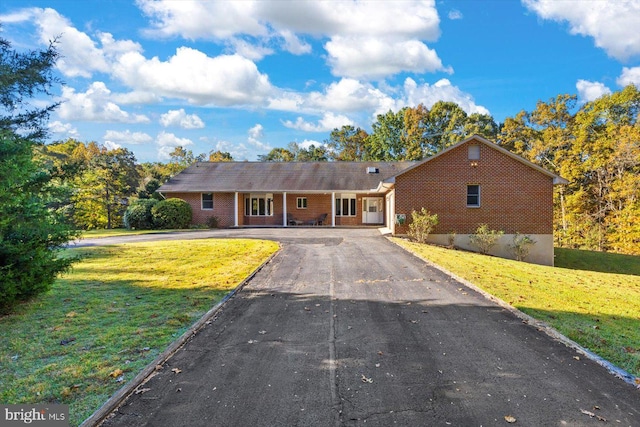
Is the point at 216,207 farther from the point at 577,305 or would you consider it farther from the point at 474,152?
the point at 577,305

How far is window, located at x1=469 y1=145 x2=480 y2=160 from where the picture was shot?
2006 centimetres

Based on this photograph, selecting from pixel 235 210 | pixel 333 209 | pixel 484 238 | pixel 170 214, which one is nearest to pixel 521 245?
pixel 484 238

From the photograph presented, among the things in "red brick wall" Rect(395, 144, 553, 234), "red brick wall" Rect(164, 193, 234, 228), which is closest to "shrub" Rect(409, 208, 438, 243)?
"red brick wall" Rect(395, 144, 553, 234)

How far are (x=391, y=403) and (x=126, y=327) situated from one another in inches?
168

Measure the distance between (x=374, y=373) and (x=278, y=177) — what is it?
87.2 ft

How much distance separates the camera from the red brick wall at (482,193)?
65.5ft

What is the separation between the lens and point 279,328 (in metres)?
5.95

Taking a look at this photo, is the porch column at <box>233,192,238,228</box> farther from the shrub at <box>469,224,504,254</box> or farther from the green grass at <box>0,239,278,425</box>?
the shrub at <box>469,224,504,254</box>

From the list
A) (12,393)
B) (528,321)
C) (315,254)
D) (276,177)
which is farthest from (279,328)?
(276,177)

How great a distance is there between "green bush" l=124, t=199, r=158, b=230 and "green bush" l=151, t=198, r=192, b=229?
448 millimetres

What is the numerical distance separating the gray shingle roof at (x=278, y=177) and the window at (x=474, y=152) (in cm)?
895

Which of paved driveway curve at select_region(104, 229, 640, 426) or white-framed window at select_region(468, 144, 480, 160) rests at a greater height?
white-framed window at select_region(468, 144, 480, 160)

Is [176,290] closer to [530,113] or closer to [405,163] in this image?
[405,163]

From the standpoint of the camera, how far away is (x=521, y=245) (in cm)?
1948
